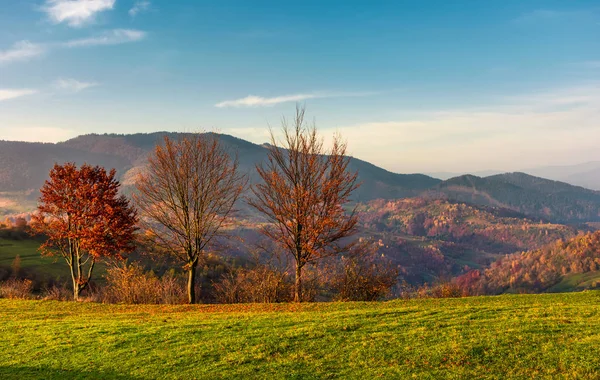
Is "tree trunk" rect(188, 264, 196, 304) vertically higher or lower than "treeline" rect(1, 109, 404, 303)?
lower

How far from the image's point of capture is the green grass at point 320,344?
42.4 feet

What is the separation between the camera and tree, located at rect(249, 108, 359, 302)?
28641mm

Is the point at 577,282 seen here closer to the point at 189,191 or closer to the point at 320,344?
the point at 189,191

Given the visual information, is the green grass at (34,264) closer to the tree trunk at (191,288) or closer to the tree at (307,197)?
the tree trunk at (191,288)

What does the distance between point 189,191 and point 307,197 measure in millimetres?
9935

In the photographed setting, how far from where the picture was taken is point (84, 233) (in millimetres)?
33031

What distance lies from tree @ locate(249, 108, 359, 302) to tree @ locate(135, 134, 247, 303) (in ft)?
12.9

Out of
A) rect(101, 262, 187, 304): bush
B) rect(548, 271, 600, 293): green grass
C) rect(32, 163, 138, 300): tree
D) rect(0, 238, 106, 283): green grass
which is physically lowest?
rect(548, 271, 600, 293): green grass

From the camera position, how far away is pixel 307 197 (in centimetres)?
2842

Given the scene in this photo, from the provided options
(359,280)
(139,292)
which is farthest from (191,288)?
(359,280)

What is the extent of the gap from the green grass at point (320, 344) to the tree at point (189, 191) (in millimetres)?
10545

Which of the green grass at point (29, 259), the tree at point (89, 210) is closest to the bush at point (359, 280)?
the tree at point (89, 210)

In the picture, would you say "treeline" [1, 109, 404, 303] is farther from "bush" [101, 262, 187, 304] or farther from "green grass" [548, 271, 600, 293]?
"green grass" [548, 271, 600, 293]

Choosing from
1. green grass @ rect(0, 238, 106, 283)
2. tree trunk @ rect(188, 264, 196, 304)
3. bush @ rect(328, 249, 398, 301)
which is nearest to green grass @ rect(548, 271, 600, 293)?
bush @ rect(328, 249, 398, 301)
